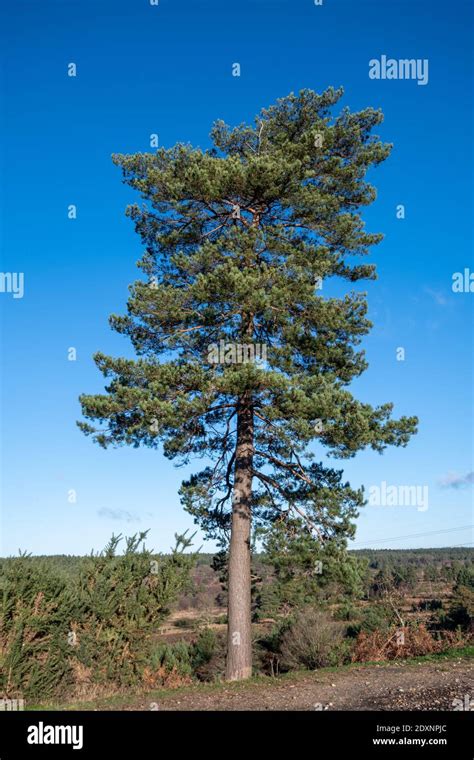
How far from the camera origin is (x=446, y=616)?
25703 millimetres

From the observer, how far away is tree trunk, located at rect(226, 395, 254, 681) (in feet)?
44.2

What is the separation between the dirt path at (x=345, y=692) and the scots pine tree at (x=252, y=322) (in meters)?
2.00

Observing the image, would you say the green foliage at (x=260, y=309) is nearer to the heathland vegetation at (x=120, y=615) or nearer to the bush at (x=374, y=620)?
the heathland vegetation at (x=120, y=615)

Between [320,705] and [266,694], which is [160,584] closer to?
[266,694]

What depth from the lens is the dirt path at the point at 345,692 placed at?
9.84m

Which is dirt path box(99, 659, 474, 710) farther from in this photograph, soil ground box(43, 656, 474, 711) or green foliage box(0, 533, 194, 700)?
green foliage box(0, 533, 194, 700)

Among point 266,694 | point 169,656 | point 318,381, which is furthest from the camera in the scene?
point 169,656

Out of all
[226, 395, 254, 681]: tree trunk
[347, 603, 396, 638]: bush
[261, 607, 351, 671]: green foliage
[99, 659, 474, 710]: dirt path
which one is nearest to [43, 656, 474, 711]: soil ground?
[99, 659, 474, 710]: dirt path

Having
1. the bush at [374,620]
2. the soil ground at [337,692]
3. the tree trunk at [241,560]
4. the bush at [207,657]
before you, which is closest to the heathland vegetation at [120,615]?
the tree trunk at [241,560]

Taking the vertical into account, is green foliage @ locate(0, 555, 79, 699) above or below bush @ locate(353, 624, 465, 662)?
above

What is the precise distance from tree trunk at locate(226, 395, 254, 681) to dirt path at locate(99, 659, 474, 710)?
114 cm

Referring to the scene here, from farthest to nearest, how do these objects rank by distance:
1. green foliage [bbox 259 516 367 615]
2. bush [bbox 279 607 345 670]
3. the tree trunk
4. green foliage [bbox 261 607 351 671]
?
bush [bbox 279 607 345 670]
green foliage [bbox 261 607 351 671]
the tree trunk
green foliage [bbox 259 516 367 615]
